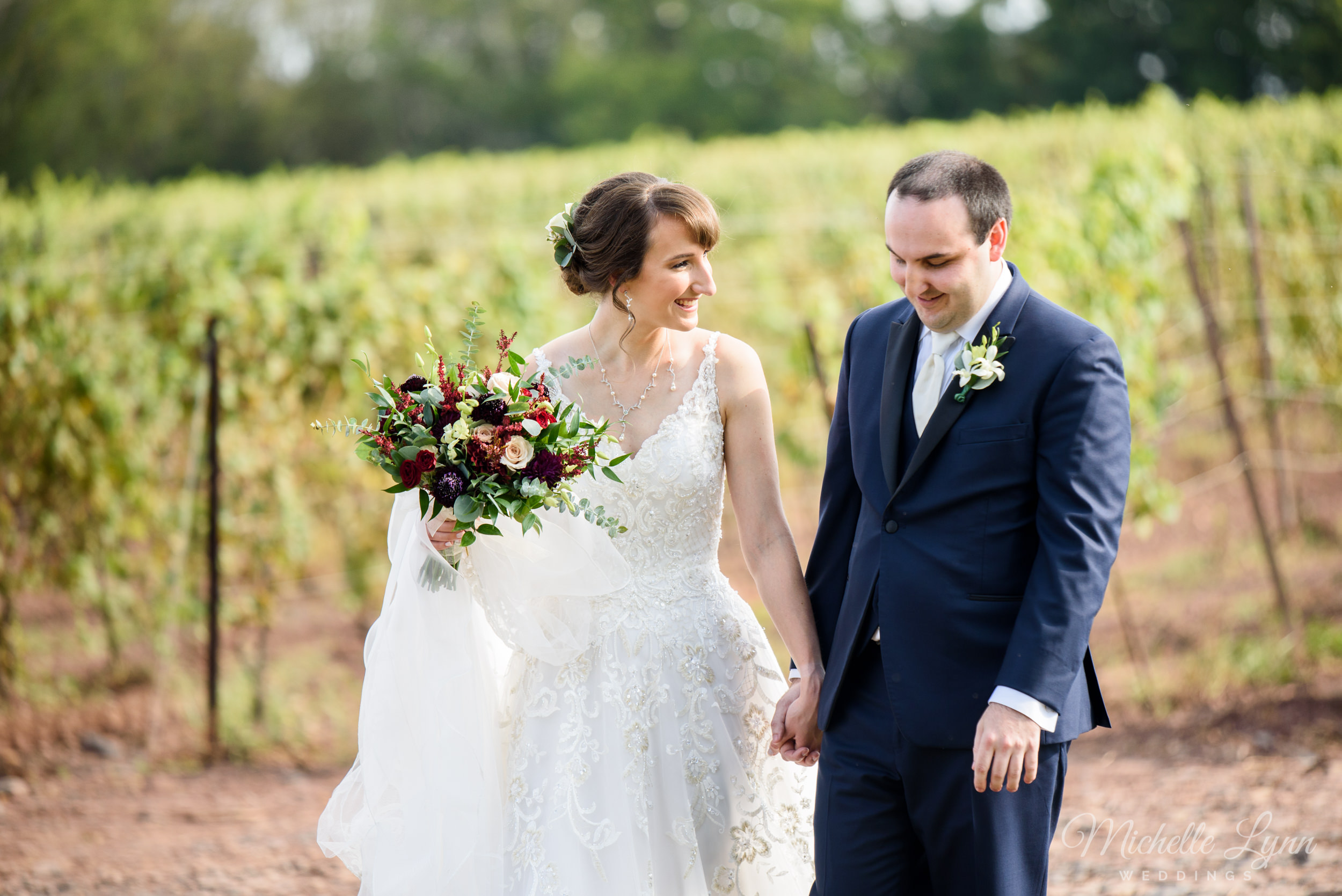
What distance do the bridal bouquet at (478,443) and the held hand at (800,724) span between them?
62cm

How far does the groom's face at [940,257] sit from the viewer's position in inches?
85.1

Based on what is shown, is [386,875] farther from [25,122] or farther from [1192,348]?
[25,122]

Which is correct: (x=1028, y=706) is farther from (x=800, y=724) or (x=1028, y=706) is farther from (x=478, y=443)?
(x=478, y=443)

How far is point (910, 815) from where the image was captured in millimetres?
2305

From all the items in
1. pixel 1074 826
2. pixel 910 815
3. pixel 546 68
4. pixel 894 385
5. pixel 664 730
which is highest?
pixel 546 68

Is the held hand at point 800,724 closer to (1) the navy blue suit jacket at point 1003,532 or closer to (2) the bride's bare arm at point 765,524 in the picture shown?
(2) the bride's bare arm at point 765,524

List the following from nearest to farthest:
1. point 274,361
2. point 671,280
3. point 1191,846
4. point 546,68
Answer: point 671,280 < point 1191,846 < point 274,361 < point 546,68

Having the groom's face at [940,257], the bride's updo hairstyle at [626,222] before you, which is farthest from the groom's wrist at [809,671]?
the bride's updo hairstyle at [626,222]

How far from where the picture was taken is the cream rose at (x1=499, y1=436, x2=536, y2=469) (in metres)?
2.33

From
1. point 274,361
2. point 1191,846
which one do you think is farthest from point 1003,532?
point 274,361

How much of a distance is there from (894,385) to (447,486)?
3.27 feet

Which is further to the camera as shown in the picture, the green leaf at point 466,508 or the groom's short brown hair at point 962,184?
the green leaf at point 466,508

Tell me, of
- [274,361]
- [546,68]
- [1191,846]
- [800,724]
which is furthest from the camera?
[546,68]

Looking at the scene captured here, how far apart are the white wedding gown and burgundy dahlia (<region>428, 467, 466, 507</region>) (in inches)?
11.5
